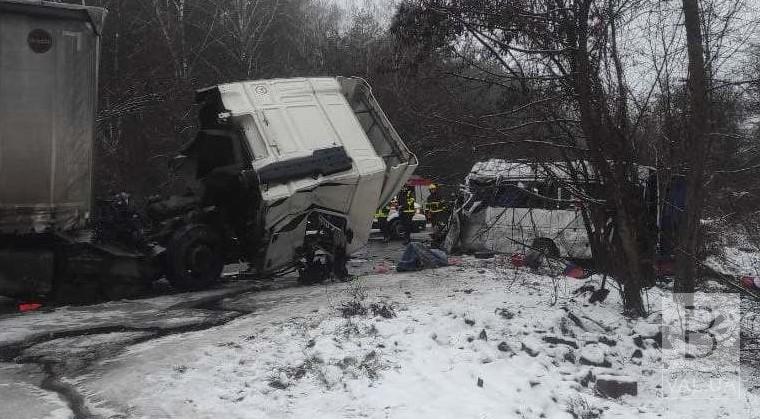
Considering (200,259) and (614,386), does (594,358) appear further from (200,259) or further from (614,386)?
(200,259)

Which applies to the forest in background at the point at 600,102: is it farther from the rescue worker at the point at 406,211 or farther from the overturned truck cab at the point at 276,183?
the rescue worker at the point at 406,211

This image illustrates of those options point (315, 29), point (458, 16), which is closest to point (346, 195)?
point (458, 16)

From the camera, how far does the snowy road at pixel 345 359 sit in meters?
4.23

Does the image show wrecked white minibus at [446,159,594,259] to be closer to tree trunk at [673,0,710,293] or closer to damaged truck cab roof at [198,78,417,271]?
tree trunk at [673,0,710,293]

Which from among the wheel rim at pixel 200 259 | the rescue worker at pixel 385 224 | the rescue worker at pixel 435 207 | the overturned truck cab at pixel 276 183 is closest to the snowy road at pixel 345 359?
the wheel rim at pixel 200 259

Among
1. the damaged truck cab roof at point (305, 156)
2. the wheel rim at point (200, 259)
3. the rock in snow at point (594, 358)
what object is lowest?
the rock in snow at point (594, 358)

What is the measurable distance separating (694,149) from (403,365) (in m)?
3.41

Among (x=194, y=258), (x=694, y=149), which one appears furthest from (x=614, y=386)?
(x=194, y=258)

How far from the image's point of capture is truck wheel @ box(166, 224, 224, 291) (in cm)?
797

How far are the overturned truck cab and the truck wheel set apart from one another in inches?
0.5

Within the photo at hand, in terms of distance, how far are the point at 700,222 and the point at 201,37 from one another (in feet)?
66.8

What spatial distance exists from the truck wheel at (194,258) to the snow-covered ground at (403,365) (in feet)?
4.82

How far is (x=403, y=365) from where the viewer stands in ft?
16.2

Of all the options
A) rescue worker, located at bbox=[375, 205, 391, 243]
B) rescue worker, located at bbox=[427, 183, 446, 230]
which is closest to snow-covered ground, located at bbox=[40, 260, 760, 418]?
rescue worker, located at bbox=[427, 183, 446, 230]
